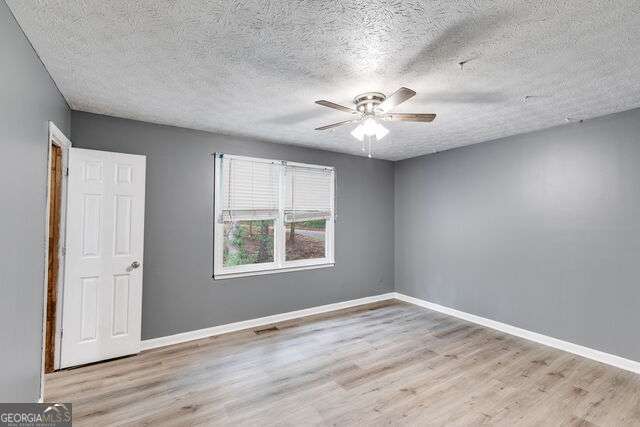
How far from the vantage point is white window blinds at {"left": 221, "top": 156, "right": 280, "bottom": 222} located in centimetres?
390

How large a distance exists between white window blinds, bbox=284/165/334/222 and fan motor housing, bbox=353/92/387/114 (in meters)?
1.97

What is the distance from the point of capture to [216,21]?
1671 mm

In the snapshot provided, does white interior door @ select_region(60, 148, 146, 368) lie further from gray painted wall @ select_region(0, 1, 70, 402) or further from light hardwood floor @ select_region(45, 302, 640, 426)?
gray painted wall @ select_region(0, 1, 70, 402)

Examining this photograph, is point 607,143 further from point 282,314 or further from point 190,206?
point 190,206

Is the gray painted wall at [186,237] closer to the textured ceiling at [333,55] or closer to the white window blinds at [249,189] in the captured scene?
the white window blinds at [249,189]

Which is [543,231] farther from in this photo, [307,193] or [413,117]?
[307,193]

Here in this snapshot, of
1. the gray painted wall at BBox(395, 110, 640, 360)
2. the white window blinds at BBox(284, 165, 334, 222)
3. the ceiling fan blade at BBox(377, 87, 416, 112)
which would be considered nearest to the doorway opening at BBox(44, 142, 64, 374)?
the white window blinds at BBox(284, 165, 334, 222)

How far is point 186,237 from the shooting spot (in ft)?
11.9

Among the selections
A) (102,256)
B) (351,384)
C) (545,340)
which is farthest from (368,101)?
(545,340)

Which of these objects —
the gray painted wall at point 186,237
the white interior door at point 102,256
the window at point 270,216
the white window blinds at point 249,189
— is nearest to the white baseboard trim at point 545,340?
the gray painted wall at point 186,237

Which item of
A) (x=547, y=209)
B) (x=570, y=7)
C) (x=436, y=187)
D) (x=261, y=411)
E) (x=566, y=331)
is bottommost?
(x=261, y=411)

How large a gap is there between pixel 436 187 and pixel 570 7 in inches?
135

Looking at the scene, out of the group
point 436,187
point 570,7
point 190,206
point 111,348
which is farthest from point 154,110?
point 436,187

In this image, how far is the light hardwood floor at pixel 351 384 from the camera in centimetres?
227
